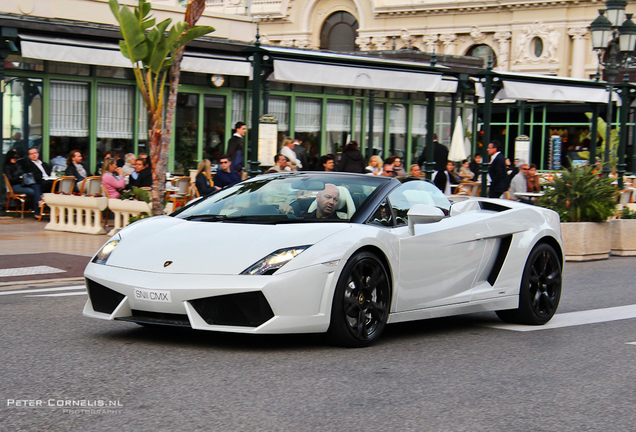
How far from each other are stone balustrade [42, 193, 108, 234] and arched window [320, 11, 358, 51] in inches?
1966

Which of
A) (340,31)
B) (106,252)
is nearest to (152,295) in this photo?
(106,252)

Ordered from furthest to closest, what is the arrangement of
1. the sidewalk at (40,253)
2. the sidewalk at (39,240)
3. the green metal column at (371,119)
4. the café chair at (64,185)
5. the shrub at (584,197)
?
the green metal column at (371,119), the café chair at (64,185), the shrub at (584,197), the sidewalk at (39,240), the sidewalk at (40,253)

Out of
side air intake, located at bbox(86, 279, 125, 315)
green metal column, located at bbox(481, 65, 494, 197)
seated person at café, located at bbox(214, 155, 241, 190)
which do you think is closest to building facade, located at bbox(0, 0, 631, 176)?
green metal column, located at bbox(481, 65, 494, 197)

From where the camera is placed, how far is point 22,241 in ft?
47.3

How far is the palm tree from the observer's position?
14617 millimetres

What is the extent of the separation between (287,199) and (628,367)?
9.13ft

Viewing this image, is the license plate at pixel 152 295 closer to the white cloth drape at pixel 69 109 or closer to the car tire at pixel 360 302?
the car tire at pixel 360 302

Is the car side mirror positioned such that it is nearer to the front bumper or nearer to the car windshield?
the car windshield

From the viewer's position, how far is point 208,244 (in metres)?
6.45

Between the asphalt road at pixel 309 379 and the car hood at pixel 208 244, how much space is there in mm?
582

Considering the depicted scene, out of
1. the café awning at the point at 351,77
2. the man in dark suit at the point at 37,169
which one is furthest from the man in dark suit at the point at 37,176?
the café awning at the point at 351,77

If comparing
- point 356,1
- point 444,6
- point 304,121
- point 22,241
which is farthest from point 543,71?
point 22,241

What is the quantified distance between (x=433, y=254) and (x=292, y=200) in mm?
1193

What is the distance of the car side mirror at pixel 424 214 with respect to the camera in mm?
6993
